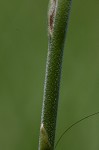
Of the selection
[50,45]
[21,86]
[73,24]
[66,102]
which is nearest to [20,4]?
[73,24]

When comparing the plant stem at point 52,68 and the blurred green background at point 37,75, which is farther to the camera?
the blurred green background at point 37,75

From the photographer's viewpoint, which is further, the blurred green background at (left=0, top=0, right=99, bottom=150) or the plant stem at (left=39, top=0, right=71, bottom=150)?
the blurred green background at (left=0, top=0, right=99, bottom=150)

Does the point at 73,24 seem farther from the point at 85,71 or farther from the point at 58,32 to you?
the point at 58,32

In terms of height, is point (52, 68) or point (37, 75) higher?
point (52, 68)

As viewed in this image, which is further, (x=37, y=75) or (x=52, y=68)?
(x=37, y=75)
